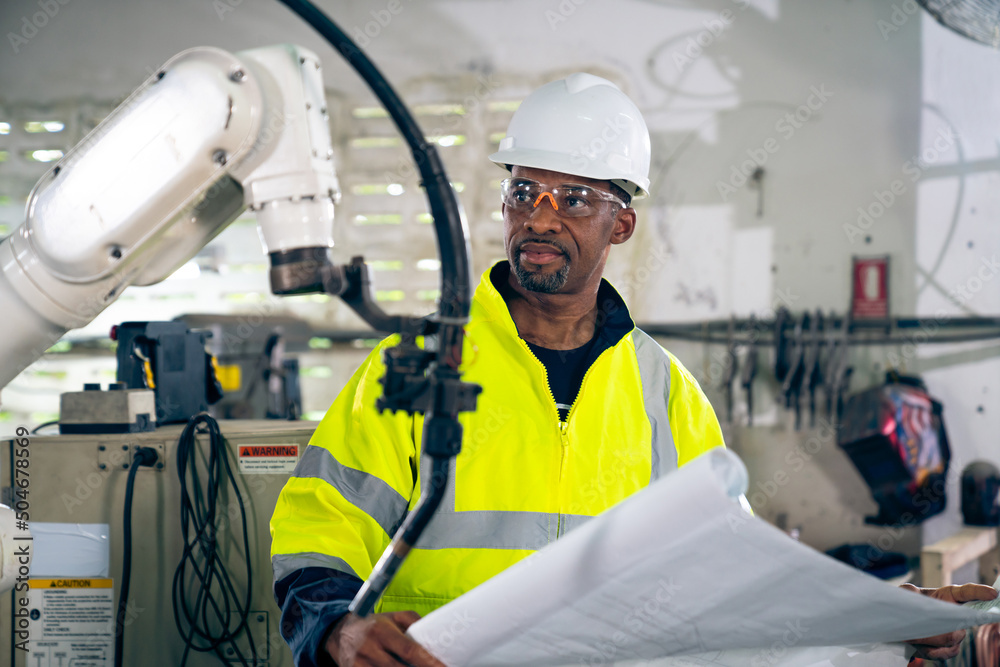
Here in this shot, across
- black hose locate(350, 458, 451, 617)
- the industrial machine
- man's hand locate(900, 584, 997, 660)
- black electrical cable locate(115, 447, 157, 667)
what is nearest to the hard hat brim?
the industrial machine

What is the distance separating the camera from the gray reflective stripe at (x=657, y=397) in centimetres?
133

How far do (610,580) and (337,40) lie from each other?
61 centimetres

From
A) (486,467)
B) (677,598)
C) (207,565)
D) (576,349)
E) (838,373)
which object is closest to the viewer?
(677,598)

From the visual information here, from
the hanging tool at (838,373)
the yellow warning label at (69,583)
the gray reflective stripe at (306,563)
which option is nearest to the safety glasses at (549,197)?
the gray reflective stripe at (306,563)

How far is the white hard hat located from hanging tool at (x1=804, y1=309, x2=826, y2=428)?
176 centimetres

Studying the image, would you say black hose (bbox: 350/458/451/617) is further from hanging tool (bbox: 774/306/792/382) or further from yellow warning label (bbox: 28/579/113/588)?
hanging tool (bbox: 774/306/792/382)

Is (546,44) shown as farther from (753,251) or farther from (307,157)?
(307,157)

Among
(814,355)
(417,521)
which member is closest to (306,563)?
(417,521)

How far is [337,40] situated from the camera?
2.58ft

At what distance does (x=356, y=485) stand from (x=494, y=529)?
24 cm

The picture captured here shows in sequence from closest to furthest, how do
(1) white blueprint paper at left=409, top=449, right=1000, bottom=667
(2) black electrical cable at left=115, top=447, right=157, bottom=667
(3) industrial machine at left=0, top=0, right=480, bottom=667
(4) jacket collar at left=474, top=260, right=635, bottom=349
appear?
(1) white blueprint paper at left=409, top=449, right=1000, bottom=667, (3) industrial machine at left=0, top=0, right=480, bottom=667, (4) jacket collar at left=474, top=260, right=635, bottom=349, (2) black electrical cable at left=115, top=447, right=157, bottom=667

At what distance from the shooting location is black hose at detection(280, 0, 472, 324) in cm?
77

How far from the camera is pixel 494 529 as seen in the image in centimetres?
122

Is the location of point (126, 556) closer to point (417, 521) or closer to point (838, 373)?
point (417, 521)
